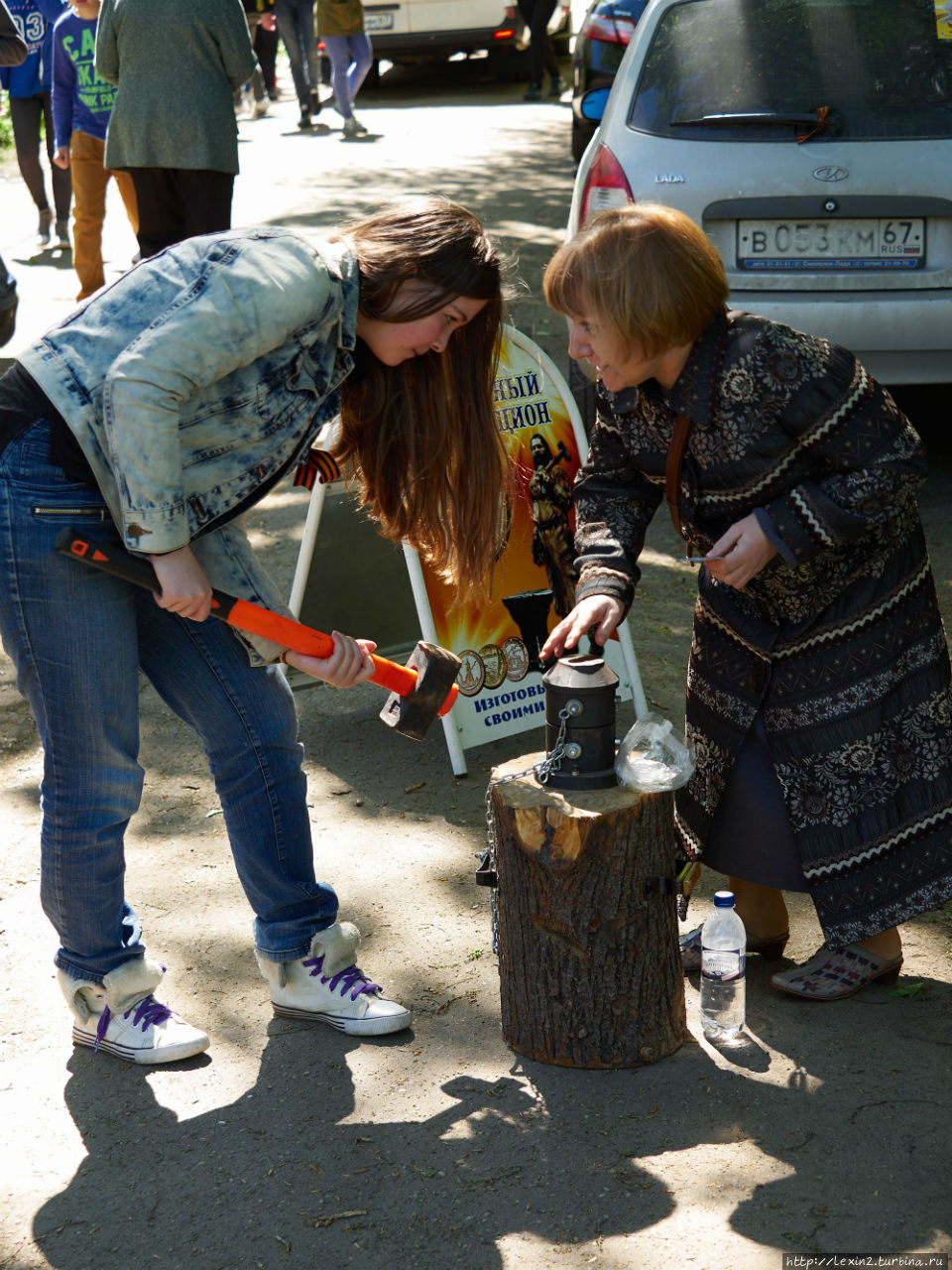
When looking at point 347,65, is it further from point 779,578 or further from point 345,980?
point 345,980

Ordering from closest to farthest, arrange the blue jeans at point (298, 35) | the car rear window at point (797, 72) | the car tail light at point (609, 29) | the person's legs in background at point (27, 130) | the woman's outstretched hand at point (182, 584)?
1. the woman's outstretched hand at point (182, 584)
2. the car rear window at point (797, 72)
3. the car tail light at point (609, 29)
4. the person's legs in background at point (27, 130)
5. the blue jeans at point (298, 35)

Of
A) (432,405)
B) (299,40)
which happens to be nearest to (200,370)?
(432,405)

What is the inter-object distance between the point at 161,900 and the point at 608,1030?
1.31 metres

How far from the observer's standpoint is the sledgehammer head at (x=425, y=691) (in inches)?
112

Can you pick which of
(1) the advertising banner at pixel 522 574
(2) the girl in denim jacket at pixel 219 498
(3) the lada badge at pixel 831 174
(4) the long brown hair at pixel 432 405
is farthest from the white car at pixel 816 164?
(2) the girl in denim jacket at pixel 219 498

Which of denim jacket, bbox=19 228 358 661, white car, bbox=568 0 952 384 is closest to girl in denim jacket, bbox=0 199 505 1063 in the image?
denim jacket, bbox=19 228 358 661

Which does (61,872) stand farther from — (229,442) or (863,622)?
(863,622)

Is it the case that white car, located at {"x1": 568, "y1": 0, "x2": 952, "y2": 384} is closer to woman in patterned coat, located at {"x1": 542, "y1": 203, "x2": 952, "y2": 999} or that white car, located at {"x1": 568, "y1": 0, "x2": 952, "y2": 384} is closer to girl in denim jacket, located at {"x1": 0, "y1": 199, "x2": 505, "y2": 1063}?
woman in patterned coat, located at {"x1": 542, "y1": 203, "x2": 952, "y2": 999}

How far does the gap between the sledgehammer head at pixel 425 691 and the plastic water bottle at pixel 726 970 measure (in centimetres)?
72

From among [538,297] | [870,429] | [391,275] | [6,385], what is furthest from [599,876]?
[538,297]

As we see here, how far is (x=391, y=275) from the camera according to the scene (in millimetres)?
2428

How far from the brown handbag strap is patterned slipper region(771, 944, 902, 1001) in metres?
1.03

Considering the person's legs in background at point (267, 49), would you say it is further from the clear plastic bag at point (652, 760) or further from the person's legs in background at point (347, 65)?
the clear plastic bag at point (652, 760)

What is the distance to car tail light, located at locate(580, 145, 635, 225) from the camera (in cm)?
515
